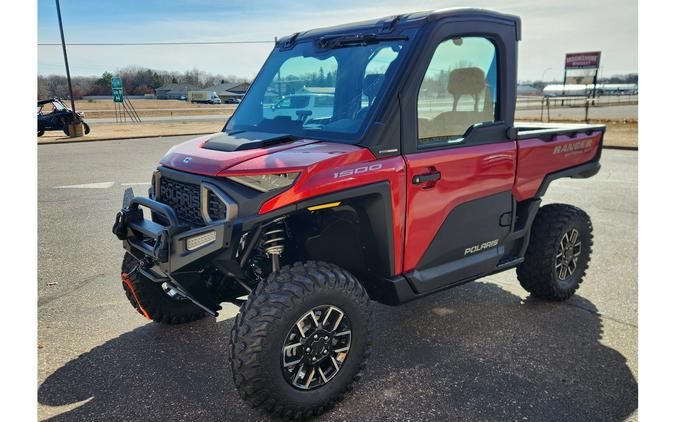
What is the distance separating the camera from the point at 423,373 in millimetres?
3502

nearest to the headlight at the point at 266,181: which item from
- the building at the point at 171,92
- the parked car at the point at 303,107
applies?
the parked car at the point at 303,107

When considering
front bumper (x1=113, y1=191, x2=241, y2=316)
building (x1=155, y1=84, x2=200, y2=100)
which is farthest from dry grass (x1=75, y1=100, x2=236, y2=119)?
front bumper (x1=113, y1=191, x2=241, y2=316)

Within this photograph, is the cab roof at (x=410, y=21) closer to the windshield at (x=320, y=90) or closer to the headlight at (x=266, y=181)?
the windshield at (x=320, y=90)

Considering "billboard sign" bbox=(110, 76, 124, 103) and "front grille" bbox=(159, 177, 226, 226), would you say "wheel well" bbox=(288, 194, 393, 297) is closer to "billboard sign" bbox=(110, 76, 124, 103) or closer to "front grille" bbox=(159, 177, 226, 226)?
"front grille" bbox=(159, 177, 226, 226)

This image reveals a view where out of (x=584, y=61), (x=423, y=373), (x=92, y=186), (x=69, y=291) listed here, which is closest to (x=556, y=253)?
(x=423, y=373)

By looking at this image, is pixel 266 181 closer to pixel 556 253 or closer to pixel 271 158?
pixel 271 158

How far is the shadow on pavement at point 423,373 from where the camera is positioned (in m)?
3.10

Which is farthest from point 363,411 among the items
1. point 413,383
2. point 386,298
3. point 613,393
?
point 613,393

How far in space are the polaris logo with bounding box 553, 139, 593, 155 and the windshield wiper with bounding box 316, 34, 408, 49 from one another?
6.12ft

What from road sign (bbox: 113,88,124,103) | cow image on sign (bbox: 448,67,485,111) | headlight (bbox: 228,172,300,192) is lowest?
headlight (bbox: 228,172,300,192)

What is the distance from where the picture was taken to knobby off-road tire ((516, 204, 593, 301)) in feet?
14.7

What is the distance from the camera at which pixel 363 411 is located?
3094mm

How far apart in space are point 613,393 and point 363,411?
5.21ft

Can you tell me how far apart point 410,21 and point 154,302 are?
Result: 8.99 feet
